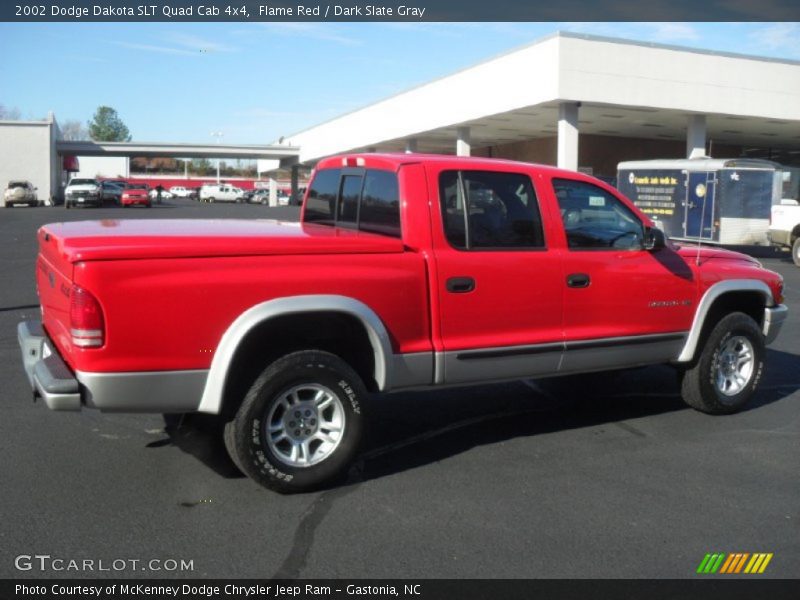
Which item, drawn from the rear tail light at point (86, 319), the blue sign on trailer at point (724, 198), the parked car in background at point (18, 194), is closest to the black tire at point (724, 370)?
the rear tail light at point (86, 319)

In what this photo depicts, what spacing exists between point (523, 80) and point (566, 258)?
2529cm

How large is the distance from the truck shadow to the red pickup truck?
0.54m

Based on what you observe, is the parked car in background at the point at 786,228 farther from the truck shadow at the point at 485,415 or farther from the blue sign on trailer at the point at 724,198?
the truck shadow at the point at 485,415

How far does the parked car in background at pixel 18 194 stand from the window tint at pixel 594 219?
52286 mm

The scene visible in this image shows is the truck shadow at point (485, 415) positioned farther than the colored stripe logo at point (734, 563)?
Yes

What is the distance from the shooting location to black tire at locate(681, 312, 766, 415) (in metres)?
6.50

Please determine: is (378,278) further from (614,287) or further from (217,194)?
(217,194)

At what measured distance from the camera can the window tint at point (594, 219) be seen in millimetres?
5855

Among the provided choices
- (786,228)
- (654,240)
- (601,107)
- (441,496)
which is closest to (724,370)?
(654,240)

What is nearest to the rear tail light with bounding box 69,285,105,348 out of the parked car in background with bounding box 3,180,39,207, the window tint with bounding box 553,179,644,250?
the window tint with bounding box 553,179,644,250

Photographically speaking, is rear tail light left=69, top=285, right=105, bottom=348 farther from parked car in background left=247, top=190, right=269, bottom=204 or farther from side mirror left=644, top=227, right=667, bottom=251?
parked car in background left=247, top=190, right=269, bottom=204

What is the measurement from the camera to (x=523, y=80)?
29594mm
